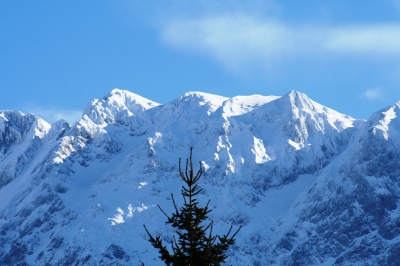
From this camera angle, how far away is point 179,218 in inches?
1043

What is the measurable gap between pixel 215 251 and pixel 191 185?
2325 millimetres

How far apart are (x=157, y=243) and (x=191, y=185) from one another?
2026mm

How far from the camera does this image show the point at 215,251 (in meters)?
26.4

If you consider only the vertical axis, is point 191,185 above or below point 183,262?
above

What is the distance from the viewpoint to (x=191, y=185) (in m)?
25.8

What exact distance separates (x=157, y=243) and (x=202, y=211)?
1746 mm

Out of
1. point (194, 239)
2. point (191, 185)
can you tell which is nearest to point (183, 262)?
point (194, 239)

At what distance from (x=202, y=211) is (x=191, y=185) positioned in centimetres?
105

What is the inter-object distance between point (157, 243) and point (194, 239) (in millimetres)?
1277

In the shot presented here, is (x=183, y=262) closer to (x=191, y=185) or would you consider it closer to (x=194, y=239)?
(x=194, y=239)

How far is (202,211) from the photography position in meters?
26.3

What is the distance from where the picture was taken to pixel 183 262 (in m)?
26.1

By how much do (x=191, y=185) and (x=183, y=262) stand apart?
7.91ft

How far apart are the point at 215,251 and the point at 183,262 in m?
1.09
